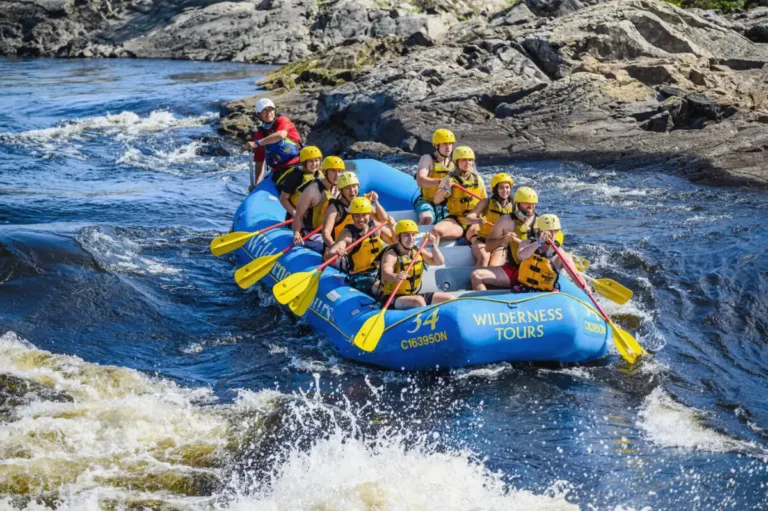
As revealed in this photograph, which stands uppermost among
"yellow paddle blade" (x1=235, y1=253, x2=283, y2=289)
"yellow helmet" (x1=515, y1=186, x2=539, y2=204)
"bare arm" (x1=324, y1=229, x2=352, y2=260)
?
"yellow helmet" (x1=515, y1=186, x2=539, y2=204)

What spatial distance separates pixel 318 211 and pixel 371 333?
7.22 ft

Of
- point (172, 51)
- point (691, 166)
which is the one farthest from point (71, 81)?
point (691, 166)

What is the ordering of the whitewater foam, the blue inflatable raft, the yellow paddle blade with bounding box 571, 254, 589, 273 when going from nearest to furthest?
1. the whitewater foam
2. the blue inflatable raft
3. the yellow paddle blade with bounding box 571, 254, 589, 273

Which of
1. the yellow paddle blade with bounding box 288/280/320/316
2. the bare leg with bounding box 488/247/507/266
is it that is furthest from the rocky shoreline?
the yellow paddle blade with bounding box 288/280/320/316

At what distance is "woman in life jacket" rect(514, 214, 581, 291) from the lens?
7.77 metres

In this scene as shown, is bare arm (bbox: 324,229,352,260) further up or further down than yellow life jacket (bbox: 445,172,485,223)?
further down

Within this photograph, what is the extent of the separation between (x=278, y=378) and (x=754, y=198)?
25.9ft

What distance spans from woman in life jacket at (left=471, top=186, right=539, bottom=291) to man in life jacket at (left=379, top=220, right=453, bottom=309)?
461 millimetres

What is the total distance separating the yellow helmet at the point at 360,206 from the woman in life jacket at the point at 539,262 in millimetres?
1400

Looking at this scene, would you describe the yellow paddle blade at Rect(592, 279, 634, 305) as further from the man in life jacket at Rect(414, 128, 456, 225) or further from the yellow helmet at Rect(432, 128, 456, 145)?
the yellow helmet at Rect(432, 128, 456, 145)

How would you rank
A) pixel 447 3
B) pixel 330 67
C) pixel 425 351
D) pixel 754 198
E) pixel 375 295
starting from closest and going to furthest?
pixel 425 351 → pixel 375 295 → pixel 754 198 → pixel 330 67 → pixel 447 3

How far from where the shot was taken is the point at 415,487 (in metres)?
6.02

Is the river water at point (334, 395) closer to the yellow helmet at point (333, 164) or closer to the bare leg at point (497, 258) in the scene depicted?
the bare leg at point (497, 258)

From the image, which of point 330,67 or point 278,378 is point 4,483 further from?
point 330,67
